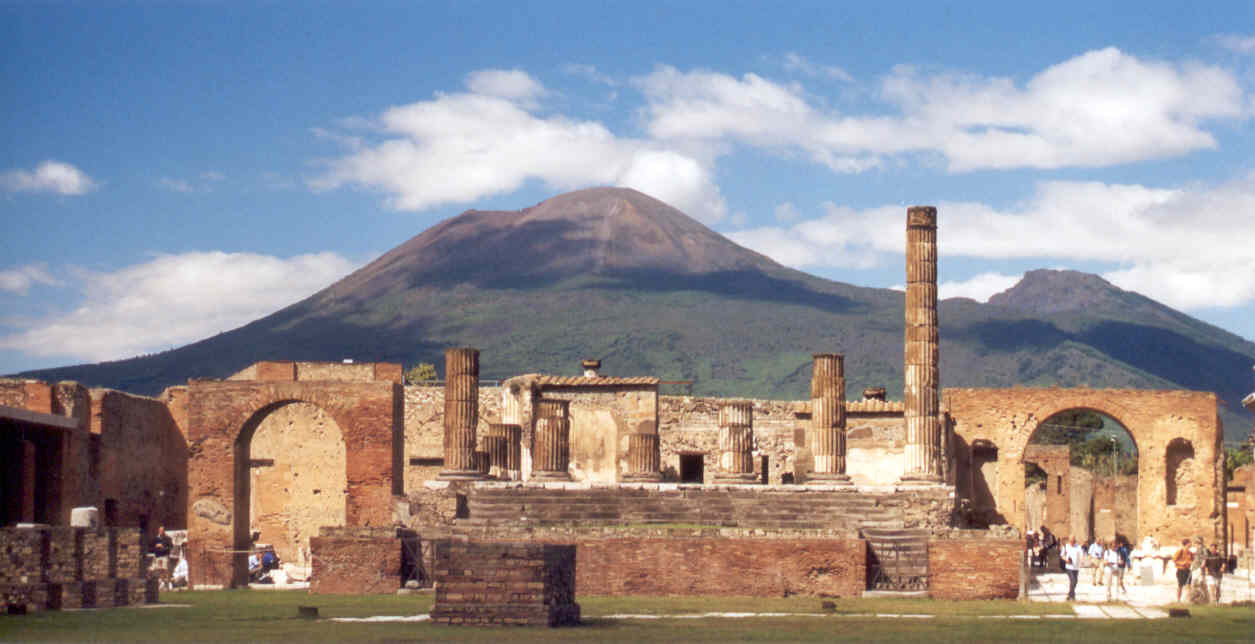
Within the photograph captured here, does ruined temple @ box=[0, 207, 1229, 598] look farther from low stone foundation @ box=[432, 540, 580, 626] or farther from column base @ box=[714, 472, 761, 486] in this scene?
low stone foundation @ box=[432, 540, 580, 626]

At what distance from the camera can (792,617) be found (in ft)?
71.7

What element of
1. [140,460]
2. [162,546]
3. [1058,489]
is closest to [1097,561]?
[162,546]

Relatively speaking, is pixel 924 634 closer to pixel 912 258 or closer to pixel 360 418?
pixel 912 258

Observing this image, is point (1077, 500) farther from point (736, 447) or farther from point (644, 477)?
point (644, 477)

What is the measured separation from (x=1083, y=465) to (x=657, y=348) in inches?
3872

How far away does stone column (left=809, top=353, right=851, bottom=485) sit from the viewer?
121 feet

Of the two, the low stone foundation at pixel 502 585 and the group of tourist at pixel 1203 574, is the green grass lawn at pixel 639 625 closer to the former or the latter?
the low stone foundation at pixel 502 585

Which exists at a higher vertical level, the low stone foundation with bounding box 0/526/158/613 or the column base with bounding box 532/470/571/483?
the column base with bounding box 532/470/571/483

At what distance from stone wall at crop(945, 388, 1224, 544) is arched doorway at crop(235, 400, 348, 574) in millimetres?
16708

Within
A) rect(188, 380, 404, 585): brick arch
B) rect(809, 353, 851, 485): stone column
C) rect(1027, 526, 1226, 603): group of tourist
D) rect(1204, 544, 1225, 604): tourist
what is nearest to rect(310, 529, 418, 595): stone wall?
rect(188, 380, 404, 585): brick arch

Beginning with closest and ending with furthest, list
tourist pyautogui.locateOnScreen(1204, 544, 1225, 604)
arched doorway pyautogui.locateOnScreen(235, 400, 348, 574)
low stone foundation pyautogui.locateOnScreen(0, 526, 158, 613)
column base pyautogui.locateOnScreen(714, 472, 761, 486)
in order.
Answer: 1. low stone foundation pyautogui.locateOnScreen(0, 526, 158, 613)
2. tourist pyautogui.locateOnScreen(1204, 544, 1225, 604)
3. column base pyautogui.locateOnScreen(714, 472, 761, 486)
4. arched doorway pyautogui.locateOnScreen(235, 400, 348, 574)

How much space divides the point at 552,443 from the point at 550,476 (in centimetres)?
93

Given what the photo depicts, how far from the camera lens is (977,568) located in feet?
88.2

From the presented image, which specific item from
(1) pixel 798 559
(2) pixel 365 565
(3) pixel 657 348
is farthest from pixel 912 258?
(3) pixel 657 348
